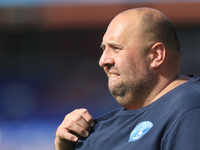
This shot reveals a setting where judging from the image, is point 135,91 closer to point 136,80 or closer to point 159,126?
point 136,80

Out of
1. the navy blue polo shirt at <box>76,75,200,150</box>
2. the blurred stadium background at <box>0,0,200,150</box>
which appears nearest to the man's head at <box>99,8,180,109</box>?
the navy blue polo shirt at <box>76,75,200,150</box>

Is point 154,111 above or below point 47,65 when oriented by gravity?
above

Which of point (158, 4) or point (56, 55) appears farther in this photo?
point (56, 55)

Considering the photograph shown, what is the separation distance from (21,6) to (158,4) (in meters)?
4.84

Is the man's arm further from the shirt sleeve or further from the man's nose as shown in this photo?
the shirt sleeve

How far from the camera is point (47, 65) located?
515 inches

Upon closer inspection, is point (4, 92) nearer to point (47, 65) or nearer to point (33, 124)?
point (47, 65)

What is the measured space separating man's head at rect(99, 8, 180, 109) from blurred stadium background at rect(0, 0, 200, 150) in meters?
8.82

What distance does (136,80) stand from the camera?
6.06 feet

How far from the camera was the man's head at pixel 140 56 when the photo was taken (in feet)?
6.01

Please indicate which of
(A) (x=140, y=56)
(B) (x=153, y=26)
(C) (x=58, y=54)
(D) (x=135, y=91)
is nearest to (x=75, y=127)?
(D) (x=135, y=91)

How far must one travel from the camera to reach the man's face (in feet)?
6.02

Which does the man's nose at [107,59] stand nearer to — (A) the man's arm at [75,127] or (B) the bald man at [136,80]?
(B) the bald man at [136,80]

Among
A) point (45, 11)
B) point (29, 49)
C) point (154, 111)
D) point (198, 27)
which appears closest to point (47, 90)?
point (29, 49)
